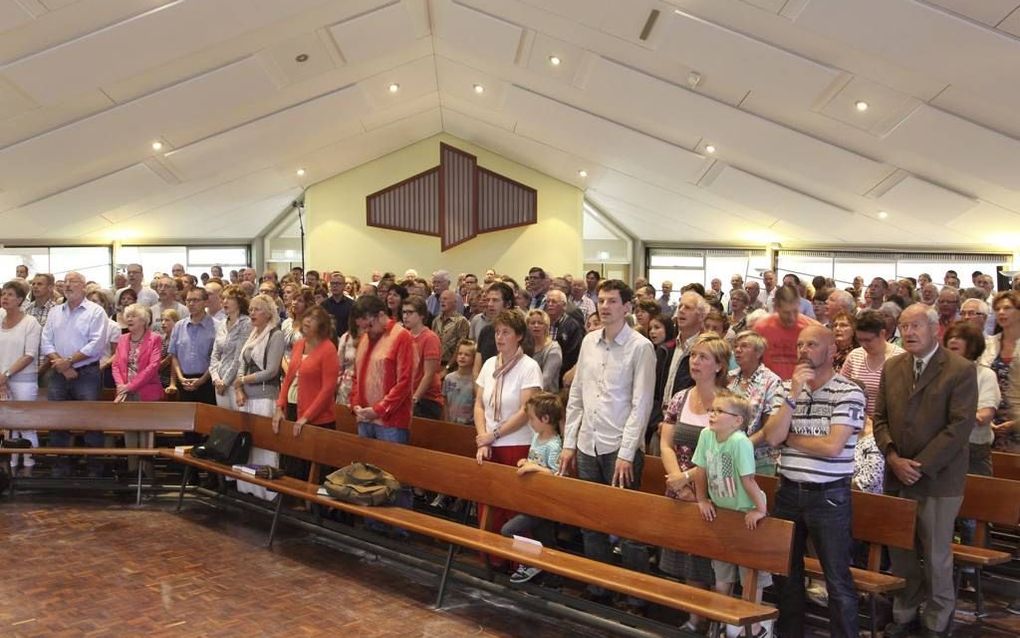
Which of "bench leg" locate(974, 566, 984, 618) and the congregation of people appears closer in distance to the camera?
the congregation of people

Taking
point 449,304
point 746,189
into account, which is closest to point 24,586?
point 449,304

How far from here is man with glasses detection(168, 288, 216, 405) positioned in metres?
6.59

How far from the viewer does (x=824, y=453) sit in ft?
11.5

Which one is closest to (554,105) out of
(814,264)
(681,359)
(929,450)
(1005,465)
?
(814,264)

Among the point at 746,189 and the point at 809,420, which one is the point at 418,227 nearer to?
the point at 746,189

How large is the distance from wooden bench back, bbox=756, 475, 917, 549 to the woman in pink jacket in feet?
15.1

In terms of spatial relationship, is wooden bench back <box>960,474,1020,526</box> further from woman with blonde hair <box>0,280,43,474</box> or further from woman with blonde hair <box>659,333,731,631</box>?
woman with blonde hair <box>0,280,43,474</box>

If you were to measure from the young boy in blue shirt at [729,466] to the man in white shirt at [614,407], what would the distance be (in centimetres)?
47

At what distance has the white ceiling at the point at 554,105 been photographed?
719 centimetres

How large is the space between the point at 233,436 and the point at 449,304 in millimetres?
1856

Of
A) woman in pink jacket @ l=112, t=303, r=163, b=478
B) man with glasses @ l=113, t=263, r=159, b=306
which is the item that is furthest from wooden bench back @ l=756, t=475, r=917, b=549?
man with glasses @ l=113, t=263, r=159, b=306

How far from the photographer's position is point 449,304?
686 cm

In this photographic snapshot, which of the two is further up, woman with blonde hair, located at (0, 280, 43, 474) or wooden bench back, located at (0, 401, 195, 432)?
woman with blonde hair, located at (0, 280, 43, 474)

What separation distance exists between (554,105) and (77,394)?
616cm
